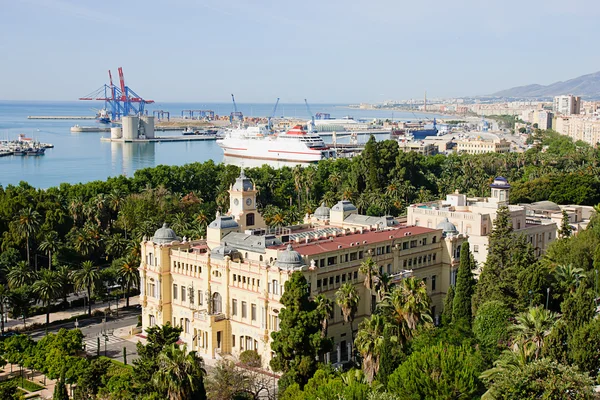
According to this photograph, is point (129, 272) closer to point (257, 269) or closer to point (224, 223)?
point (224, 223)

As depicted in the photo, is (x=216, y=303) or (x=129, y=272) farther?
(x=129, y=272)

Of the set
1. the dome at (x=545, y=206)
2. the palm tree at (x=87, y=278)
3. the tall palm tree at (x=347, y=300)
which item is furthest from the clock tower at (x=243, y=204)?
the dome at (x=545, y=206)

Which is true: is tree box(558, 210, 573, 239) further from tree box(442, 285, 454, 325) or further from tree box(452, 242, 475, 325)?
tree box(452, 242, 475, 325)

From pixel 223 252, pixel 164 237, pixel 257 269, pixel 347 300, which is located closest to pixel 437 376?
pixel 347 300

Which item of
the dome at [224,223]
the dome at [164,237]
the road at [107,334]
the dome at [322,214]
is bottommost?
the road at [107,334]

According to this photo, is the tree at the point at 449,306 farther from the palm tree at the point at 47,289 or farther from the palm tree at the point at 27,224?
the palm tree at the point at 27,224
